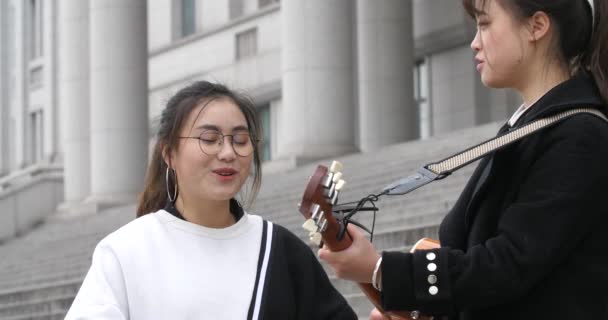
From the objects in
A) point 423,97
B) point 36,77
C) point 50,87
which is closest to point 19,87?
point 36,77

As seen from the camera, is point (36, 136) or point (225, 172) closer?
point (225, 172)

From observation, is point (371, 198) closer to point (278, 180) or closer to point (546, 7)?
point (546, 7)

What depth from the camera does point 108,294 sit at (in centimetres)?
397

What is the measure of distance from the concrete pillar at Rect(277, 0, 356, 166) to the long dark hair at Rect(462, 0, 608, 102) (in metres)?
17.3

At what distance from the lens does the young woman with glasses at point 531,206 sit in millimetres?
3201

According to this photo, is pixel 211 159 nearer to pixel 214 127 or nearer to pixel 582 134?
pixel 214 127

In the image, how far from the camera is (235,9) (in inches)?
1270

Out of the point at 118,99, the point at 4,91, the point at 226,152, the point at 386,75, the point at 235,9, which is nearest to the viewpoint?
the point at 226,152

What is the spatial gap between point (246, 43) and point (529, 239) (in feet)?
93.2

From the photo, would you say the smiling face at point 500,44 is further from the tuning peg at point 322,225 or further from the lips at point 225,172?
the lips at point 225,172

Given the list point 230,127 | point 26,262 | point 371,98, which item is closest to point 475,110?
A: point 371,98

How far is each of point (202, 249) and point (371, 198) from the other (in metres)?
0.91

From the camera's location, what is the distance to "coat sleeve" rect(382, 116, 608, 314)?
3191 millimetres

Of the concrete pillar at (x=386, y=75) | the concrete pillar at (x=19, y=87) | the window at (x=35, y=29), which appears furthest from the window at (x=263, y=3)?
the concrete pillar at (x=19, y=87)
